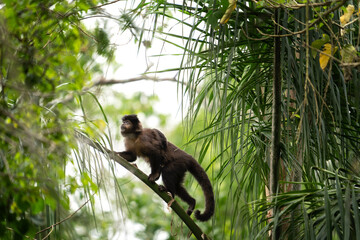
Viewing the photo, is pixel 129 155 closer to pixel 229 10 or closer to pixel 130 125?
pixel 130 125

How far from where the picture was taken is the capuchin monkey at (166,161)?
179 inches

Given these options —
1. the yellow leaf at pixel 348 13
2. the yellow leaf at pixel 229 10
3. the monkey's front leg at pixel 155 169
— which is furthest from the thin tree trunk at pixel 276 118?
the monkey's front leg at pixel 155 169

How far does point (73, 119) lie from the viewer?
2.72m

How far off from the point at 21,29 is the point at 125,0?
107 cm

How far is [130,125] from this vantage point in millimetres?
5020

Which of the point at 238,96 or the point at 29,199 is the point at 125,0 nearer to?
the point at 238,96

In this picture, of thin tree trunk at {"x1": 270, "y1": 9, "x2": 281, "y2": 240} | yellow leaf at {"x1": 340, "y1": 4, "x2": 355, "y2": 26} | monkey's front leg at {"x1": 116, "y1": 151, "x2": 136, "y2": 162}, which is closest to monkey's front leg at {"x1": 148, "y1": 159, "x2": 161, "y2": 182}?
monkey's front leg at {"x1": 116, "y1": 151, "x2": 136, "y2": 162}

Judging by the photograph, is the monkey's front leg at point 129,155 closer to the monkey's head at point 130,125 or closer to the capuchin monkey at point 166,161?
the capuchin monkey at point 166,161

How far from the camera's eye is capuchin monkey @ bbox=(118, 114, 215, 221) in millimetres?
4551

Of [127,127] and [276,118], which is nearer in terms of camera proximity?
[276,118]

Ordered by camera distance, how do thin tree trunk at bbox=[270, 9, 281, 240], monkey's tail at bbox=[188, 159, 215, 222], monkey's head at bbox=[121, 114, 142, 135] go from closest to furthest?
thin tree trunk at bbox=[270, 9, 281, 240], monkey's tail at bbox=[188, 159, 215, 222], monkey's head at bbox=[121, 114, 142, 135]

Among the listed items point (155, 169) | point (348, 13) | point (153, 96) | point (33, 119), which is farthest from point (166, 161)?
point (33, 119)

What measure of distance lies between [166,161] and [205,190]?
0.45 meters

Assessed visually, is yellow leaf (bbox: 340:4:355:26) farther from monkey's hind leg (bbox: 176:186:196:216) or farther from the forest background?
monkey's hind leg (bbox: 176:186:196:216)
